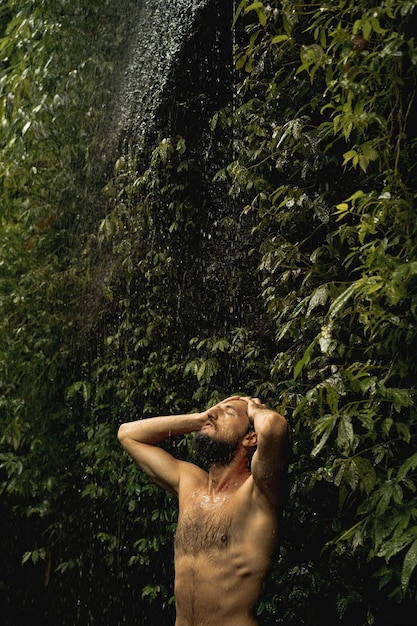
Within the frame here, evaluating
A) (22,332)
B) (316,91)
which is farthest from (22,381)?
(316,91)

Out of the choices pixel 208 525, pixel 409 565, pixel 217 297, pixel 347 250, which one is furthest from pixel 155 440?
pixel 217 297

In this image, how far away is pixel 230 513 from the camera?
2.41 m

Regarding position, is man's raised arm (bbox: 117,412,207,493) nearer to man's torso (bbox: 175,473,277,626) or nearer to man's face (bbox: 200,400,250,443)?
man's face (bbox: 200,400,250,443)

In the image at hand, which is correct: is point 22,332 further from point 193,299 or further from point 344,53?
point 344,53

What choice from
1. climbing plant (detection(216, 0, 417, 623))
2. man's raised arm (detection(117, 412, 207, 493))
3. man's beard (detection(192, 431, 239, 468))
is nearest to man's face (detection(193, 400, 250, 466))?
man's beard (detection(192, 431, 239, 468))

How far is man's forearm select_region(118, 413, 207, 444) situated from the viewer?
262 centimetres

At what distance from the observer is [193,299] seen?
4246 millimetres

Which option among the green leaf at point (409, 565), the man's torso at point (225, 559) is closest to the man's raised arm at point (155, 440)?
the man's torso at point (225, 559)

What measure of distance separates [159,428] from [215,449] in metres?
0.29

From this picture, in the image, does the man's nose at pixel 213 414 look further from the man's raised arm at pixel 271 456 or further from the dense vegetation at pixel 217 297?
the dense vegetation at pixel 217 297

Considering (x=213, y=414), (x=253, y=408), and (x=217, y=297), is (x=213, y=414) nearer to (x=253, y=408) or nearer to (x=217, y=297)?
(x=253, y=408)

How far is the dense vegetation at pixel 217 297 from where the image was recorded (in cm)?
274

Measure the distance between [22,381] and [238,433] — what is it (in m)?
2.73

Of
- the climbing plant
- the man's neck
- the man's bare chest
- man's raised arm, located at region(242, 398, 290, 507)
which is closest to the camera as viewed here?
man's raised arm, located at region(242, 398, 290, 507)
